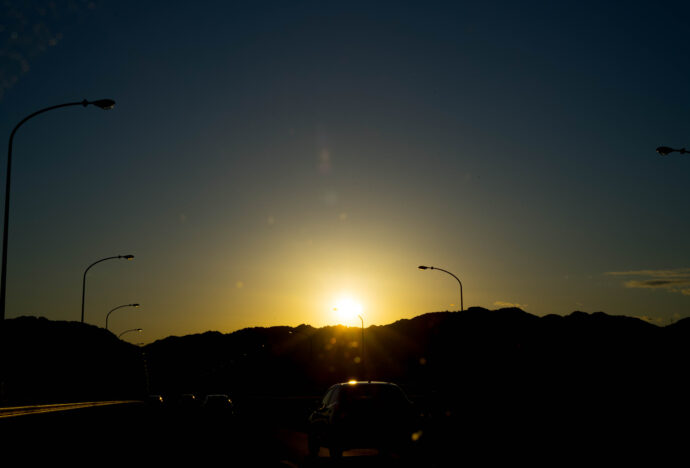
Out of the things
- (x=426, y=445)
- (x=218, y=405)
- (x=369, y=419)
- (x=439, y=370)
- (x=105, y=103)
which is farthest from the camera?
(x=439, y=370)

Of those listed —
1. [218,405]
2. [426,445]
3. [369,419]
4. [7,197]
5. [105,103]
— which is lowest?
[426,445]

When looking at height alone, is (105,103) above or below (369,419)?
above

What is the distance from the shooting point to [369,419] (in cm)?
1441

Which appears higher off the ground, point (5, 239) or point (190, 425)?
point (5, 239)

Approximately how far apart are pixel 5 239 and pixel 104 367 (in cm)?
9775

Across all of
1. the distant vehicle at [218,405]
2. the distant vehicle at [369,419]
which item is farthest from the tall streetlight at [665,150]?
the distant vehicle at [218,405]

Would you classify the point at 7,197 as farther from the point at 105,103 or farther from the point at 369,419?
the point at 369,419

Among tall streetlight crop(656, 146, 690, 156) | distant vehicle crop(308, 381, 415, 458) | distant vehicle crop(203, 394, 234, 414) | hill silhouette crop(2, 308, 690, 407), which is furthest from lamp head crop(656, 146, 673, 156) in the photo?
distant vehicle crop(203, 394, 234, 414)

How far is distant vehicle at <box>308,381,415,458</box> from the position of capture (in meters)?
14.2

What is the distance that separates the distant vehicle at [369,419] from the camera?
14.2 m

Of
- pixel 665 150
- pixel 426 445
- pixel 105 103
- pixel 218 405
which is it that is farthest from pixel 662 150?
pixel 218 405

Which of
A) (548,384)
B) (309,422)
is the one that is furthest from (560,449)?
(548,384)

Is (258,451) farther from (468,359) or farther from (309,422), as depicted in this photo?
(468,359)

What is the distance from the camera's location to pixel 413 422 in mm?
14422
